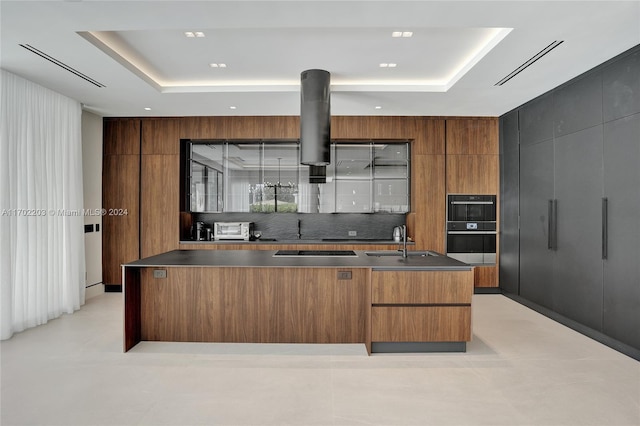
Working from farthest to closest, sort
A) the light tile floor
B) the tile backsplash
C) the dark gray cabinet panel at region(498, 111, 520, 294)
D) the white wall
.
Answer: the tile backsplash → the white wall → the dark gray cabinet panel at region(498, 111, 520, 294) → the light tile floor

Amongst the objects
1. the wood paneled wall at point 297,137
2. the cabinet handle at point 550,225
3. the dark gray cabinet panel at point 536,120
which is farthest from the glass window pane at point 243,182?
the cabinet handle at point 550,225

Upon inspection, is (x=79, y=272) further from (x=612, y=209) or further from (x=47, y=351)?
(x=612, y=209)

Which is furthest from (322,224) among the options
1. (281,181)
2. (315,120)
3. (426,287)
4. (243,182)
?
(426,287)

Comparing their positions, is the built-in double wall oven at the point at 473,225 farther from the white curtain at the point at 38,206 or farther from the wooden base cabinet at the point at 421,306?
the white curtain at the point at 38,206

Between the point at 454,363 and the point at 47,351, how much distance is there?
12.3 ft

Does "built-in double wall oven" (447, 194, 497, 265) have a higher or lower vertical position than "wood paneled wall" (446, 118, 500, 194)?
lower

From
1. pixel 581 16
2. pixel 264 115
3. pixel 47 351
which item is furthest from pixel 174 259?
pixel 581 16

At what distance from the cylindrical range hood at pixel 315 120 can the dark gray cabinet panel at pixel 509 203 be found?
3.15 metres

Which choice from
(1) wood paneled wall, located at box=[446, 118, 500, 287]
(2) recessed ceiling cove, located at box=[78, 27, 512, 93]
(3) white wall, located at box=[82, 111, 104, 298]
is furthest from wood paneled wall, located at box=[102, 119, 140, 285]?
(1) wood paneled wall, located at box=[446, 118, 500, 287]

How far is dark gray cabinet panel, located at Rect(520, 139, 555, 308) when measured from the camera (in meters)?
4.81

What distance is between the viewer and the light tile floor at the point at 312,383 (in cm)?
249

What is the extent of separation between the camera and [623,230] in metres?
3.62

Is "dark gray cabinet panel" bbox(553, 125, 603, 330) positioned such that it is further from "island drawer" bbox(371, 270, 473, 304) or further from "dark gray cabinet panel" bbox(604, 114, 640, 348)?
Result: "island drawer" bbox(371, 270, 473, 304)

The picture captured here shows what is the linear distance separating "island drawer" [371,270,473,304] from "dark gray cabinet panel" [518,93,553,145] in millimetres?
2566
